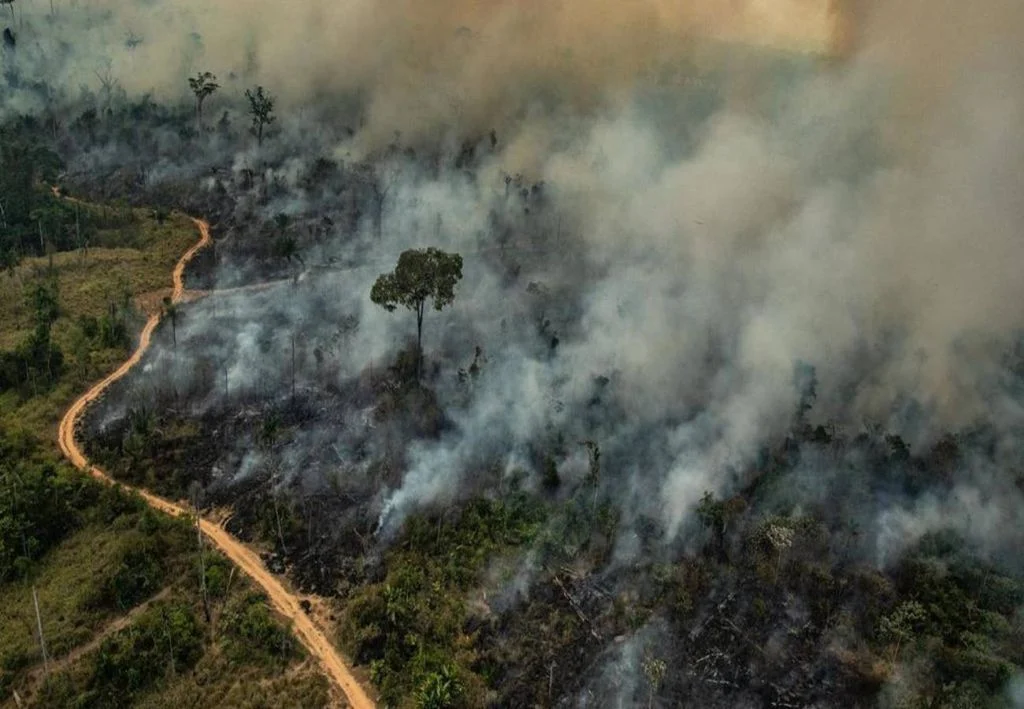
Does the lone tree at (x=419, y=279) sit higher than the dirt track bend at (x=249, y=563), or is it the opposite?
the lone tree at (x=419, y=279)

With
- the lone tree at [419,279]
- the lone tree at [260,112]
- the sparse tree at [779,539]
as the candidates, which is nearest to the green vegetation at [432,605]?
the sparse tree at [779,539]

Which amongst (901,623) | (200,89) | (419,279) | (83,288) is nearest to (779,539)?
(901,623)

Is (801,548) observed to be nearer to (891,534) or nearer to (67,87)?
(891,534)

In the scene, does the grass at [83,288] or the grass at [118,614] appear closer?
the grass at [118,614]

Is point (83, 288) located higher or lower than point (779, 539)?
higher

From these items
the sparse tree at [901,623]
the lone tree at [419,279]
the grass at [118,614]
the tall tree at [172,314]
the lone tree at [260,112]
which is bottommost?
the grass at [118,614]

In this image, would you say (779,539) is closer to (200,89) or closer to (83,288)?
(83,288)

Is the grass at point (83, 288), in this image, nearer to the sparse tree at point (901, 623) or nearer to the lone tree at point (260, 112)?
the lone tree at point (260, 112)

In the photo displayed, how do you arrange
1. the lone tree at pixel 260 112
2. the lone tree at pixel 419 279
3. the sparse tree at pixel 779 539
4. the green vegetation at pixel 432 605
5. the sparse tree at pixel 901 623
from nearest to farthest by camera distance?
1. the sparse tree at pixel 901 623
2. the green vegetation at pixel 432 605
3. the sparse tree at pixel 779 539
4. the lone tree at pixel 419 279
5. the lone tree at pixel 260 112
